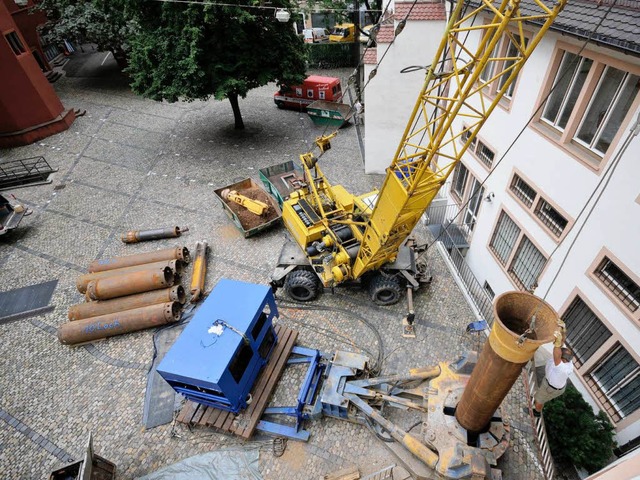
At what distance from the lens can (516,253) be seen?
10203mm

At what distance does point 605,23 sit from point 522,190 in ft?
14.0

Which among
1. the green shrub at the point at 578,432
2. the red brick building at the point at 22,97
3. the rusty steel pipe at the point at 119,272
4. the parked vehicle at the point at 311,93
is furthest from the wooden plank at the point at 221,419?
the red brick building at the point at 22,97

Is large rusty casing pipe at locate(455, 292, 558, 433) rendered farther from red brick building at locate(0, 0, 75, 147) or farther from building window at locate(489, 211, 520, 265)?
red brick building at locate(0, 0, 75, 147)

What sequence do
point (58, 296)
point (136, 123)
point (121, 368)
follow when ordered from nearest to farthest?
1. point (121, 368)
2. point (58, 296)
3. point (136, 123)

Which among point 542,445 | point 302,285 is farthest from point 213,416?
point 542,445

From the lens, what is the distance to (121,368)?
31.1ft

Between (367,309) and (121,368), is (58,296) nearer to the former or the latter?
(121,368)

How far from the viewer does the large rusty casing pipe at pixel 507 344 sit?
4.06 meters

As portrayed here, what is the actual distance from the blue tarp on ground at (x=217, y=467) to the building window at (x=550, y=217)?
882 centimetres

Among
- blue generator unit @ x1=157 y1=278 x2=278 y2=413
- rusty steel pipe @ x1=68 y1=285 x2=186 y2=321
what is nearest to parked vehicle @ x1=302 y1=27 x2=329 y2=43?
rusty steel pipe @ x1=68 y1=285 x2=186 y2=321

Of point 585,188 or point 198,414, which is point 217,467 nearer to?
point 198,414

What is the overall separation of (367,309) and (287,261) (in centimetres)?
291

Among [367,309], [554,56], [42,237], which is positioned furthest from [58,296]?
[554,56]

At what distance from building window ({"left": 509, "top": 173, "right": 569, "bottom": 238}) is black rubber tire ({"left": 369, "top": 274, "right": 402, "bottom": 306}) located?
162 inches
